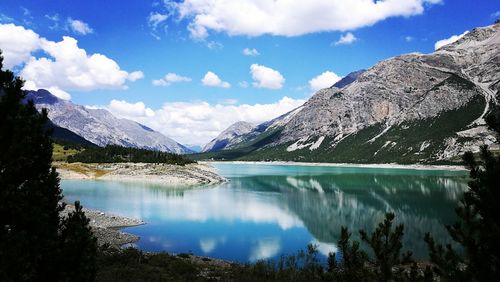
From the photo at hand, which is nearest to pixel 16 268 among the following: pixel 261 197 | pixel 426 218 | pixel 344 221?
pixel 344 221

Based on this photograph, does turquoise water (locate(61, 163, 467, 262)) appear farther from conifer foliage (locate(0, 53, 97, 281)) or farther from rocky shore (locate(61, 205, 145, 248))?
conifer foliage (locate(0, 53, 97, 281))

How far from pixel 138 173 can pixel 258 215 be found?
73753 millimetres

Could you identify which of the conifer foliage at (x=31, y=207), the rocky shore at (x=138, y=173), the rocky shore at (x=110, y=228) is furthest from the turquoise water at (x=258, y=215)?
the conifer foliage at (x=31, y=207)

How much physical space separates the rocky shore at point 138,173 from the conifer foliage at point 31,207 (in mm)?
113943

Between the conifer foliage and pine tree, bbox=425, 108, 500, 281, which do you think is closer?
the conifer foliage

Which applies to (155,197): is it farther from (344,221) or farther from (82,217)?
(82,217)

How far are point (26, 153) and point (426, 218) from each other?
66.9 metres

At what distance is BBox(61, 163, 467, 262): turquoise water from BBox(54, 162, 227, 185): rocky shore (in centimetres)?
1492

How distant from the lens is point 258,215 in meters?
69.9

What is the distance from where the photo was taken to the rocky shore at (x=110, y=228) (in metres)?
41.6

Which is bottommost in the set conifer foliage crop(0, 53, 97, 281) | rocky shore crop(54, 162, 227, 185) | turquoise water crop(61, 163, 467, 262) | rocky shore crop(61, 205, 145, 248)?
turquoise water crop(61, 163, 467, 262)

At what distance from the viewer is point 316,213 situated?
75.1m

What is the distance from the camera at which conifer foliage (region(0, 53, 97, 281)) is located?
8812 mm

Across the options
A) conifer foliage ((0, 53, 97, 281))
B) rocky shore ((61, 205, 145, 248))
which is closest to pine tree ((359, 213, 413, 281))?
conifer foliage ((0, 53, 97, 281))
